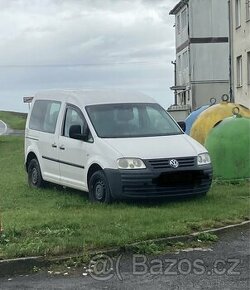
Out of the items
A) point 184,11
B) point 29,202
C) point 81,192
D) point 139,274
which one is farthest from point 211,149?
point 184,11

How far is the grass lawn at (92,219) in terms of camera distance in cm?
763

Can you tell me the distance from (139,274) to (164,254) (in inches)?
34.7

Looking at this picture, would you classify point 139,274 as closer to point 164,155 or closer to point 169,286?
point 169,286

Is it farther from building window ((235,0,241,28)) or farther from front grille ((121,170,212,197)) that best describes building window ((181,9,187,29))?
front grille ((121,170,212,197))

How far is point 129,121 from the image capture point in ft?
37.6

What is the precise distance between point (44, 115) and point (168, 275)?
7.03 metres

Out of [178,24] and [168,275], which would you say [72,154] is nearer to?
[168,275]

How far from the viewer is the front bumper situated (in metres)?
10.1

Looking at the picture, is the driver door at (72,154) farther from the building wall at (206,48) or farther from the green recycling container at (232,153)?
the building wall at (206,48)

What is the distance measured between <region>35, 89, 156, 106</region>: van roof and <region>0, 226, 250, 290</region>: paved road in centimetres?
484

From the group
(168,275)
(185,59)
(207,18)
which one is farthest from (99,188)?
(185,59)

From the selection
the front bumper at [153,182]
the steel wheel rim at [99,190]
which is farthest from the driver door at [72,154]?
the front bumper at [153,182]

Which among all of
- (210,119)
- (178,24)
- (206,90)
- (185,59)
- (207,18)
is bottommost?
(210,119)

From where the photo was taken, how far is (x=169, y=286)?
6.23 meters
